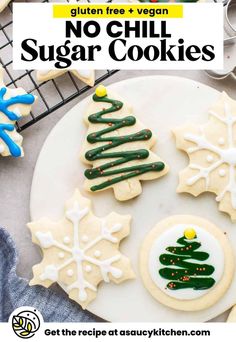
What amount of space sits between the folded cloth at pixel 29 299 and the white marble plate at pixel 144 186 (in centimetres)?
6

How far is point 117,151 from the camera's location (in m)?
1.60

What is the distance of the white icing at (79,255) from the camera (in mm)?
1587

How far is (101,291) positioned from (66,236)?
0.17 meters

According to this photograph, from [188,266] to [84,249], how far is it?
26 cm

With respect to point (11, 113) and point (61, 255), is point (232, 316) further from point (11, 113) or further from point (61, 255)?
point (11, 113)

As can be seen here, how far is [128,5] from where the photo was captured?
1680 millimetres

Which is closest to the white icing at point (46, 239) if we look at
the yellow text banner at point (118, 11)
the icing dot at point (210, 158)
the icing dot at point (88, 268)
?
the icing dot at point (88, 268)

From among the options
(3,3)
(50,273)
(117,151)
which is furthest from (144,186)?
(3,3)

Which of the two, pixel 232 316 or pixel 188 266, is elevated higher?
pixel 188 266

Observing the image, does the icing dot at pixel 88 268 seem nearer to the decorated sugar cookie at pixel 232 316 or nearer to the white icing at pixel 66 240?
the white icing at pixel 66 240

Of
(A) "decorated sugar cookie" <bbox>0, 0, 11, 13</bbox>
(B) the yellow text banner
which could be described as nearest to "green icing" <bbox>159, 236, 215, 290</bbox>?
(B) the yellow text banner

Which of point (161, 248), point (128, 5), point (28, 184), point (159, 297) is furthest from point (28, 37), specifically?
point (159, 297)

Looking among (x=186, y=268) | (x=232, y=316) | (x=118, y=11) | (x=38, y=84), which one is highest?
(x=118, y=11)

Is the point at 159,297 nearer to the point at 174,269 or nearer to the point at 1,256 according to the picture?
the point at 174,269
